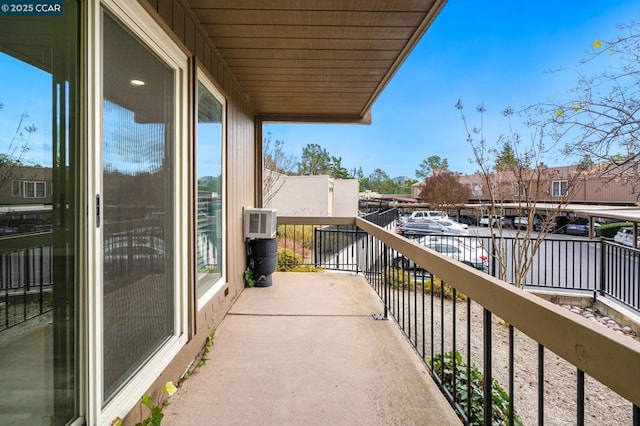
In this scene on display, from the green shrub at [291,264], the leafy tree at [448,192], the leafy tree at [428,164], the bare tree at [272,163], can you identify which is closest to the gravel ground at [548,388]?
the green shrub at [291,264]

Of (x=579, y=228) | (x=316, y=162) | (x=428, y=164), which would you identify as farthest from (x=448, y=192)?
(x=428, y=164)

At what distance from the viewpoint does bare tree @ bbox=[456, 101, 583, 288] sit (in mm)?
6098

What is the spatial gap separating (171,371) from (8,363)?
1087 mm

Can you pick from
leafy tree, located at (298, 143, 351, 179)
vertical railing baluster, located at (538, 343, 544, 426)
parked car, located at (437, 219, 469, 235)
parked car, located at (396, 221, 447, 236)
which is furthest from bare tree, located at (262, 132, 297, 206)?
vertical railing baluster, located at (538, 343, 544, 426)

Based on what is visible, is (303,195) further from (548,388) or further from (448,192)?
(548,388)

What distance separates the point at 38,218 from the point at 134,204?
0.54 meters

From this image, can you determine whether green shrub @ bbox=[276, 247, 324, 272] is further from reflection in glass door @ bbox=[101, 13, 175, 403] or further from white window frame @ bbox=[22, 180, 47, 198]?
white window frame @ bbox=[22, 180, 47, 198]

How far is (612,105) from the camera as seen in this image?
373 cm

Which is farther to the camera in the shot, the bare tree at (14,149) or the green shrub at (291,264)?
the green shrub at (291,264)

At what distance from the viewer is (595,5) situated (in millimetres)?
10445

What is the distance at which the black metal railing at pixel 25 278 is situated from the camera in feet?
3.05

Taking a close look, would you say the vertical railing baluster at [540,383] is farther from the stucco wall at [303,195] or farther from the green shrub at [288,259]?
the stucco wall at [303,195]

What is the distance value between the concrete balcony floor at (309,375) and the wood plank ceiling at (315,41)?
225cm

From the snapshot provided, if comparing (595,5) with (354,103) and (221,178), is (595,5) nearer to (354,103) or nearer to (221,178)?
(354,103)
